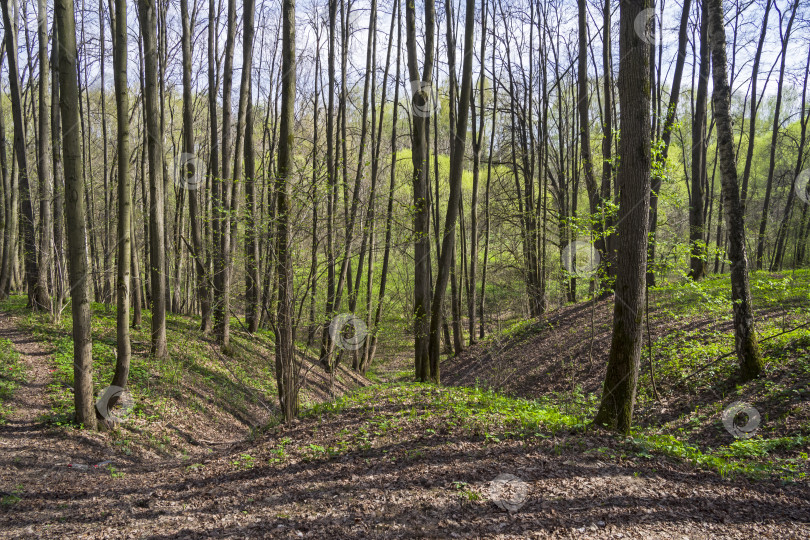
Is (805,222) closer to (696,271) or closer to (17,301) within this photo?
(696,271)

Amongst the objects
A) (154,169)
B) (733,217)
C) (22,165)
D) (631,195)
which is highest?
(22,165)

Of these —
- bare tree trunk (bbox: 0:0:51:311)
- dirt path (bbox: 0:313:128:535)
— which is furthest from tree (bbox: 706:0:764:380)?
bare tree trunk (bbox: 0:0:51:311)

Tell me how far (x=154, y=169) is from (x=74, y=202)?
10.4 feet

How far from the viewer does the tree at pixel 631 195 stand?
15.8 ft

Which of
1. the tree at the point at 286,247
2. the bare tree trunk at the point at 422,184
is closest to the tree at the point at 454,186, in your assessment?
the bare tree trunk at the point at 422,184

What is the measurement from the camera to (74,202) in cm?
565

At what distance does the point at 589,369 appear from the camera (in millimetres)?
9359

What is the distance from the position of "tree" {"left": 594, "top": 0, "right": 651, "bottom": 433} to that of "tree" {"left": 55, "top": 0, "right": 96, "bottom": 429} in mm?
6180

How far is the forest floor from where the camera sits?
3705 millimetres

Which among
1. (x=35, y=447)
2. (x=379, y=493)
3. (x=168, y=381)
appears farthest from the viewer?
(x=168, y=381)

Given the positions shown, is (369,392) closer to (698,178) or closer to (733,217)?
(733,217)

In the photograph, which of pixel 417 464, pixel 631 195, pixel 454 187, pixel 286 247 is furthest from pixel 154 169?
pixel 631 195

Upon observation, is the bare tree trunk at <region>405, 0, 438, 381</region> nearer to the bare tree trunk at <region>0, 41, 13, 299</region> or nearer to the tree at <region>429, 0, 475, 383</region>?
the tree at <region>429, 0, 475, 383</region>

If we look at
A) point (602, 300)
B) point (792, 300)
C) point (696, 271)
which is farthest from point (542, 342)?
point (792, 300)
